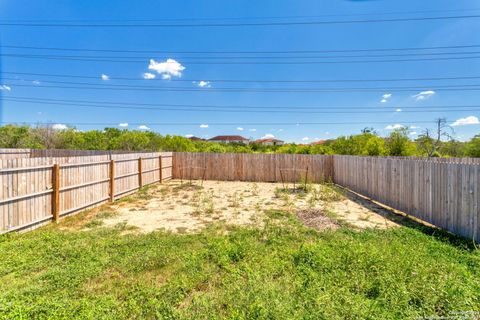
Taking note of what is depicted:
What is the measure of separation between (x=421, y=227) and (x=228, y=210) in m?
4.61

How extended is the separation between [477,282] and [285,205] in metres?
4.87

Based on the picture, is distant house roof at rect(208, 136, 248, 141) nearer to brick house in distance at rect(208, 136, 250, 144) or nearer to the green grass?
brick house in distance at rect(208, 136, 250, 144)

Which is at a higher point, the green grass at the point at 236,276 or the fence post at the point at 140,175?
the fence post at the point at 140,175

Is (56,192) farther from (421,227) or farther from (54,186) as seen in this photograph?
(421,227)

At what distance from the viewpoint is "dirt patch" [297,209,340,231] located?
530 centimetres

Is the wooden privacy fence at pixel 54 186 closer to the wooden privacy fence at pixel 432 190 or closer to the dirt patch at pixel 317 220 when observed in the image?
the dirt patch at pixel 317 220

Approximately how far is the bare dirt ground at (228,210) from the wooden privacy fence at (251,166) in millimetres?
3508

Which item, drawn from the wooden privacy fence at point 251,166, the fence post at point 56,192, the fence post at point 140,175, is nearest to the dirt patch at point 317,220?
the fence post at point 56,192

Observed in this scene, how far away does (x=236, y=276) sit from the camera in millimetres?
3049

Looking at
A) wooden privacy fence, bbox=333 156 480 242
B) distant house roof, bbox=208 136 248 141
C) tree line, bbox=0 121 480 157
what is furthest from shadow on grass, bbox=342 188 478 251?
distant house roof, bbox=208 136 248 141

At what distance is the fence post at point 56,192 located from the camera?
548 cm

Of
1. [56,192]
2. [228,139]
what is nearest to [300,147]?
[56,192]

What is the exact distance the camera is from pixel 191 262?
136 inches

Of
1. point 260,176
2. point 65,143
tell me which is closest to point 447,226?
point 260,176
